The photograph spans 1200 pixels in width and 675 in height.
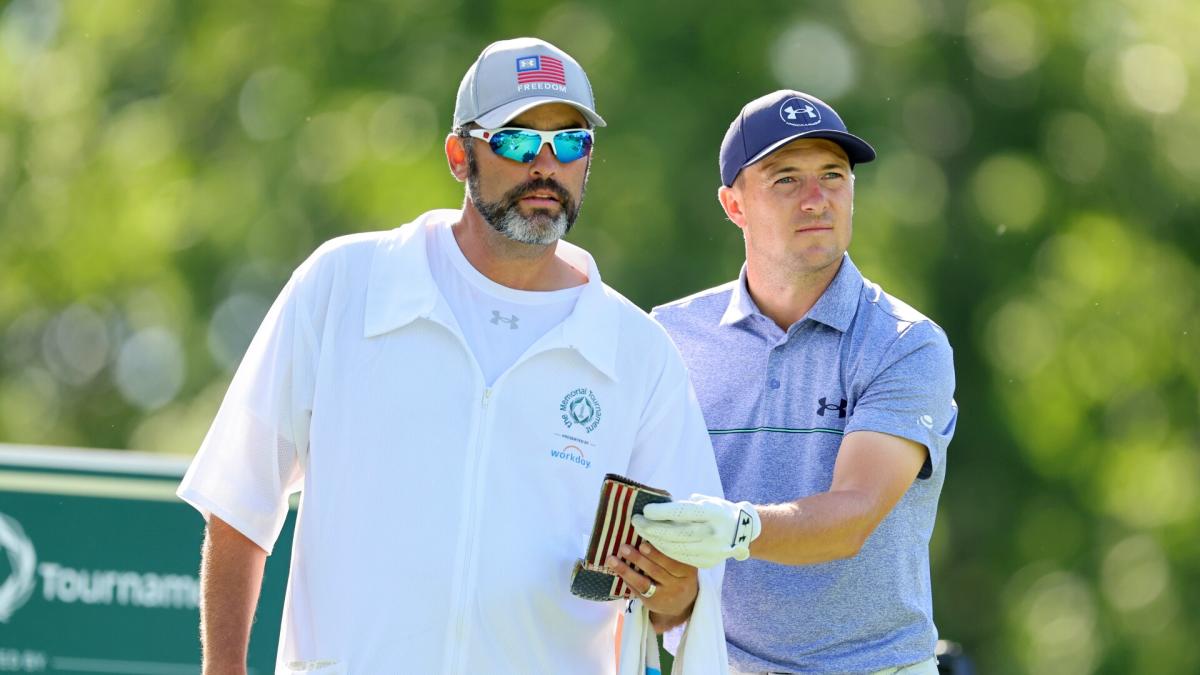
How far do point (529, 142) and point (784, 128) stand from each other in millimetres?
973

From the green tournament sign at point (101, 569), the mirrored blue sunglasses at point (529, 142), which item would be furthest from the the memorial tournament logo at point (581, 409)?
the green tournament sign at point (101, 569)

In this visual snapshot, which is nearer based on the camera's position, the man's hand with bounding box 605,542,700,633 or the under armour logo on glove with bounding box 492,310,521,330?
the man's hand with bounding box 605,542,700,633

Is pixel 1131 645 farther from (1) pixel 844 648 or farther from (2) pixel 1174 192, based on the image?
(1) pixel 844 648

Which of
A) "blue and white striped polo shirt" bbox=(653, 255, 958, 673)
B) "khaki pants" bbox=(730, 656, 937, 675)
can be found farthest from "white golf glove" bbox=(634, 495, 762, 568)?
"khaki pants" bbox=(730, 656, 937, 675)

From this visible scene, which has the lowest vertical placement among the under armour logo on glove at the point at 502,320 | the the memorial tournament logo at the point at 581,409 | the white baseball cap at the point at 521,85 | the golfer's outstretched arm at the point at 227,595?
the golfer's outstretched arm at the point at 227,595

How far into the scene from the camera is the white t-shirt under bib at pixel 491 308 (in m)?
4.38

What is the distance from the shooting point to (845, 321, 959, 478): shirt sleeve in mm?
4852

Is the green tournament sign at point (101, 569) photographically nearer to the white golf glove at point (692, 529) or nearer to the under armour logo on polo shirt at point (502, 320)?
the under armour logo on polo shirt at point (502, 320)

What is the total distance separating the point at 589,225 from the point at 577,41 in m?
1.81

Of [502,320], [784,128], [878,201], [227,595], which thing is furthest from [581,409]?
[878,201]

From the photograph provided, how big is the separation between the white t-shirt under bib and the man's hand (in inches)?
20.9

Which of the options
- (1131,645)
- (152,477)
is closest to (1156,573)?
(1131,645)

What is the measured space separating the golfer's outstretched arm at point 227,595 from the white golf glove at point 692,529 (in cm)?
91

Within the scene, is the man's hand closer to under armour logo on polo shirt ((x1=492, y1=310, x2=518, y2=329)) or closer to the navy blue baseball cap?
under armour logo on polo shirt ((x1=492, y1=310, x2=518, y2=329))
